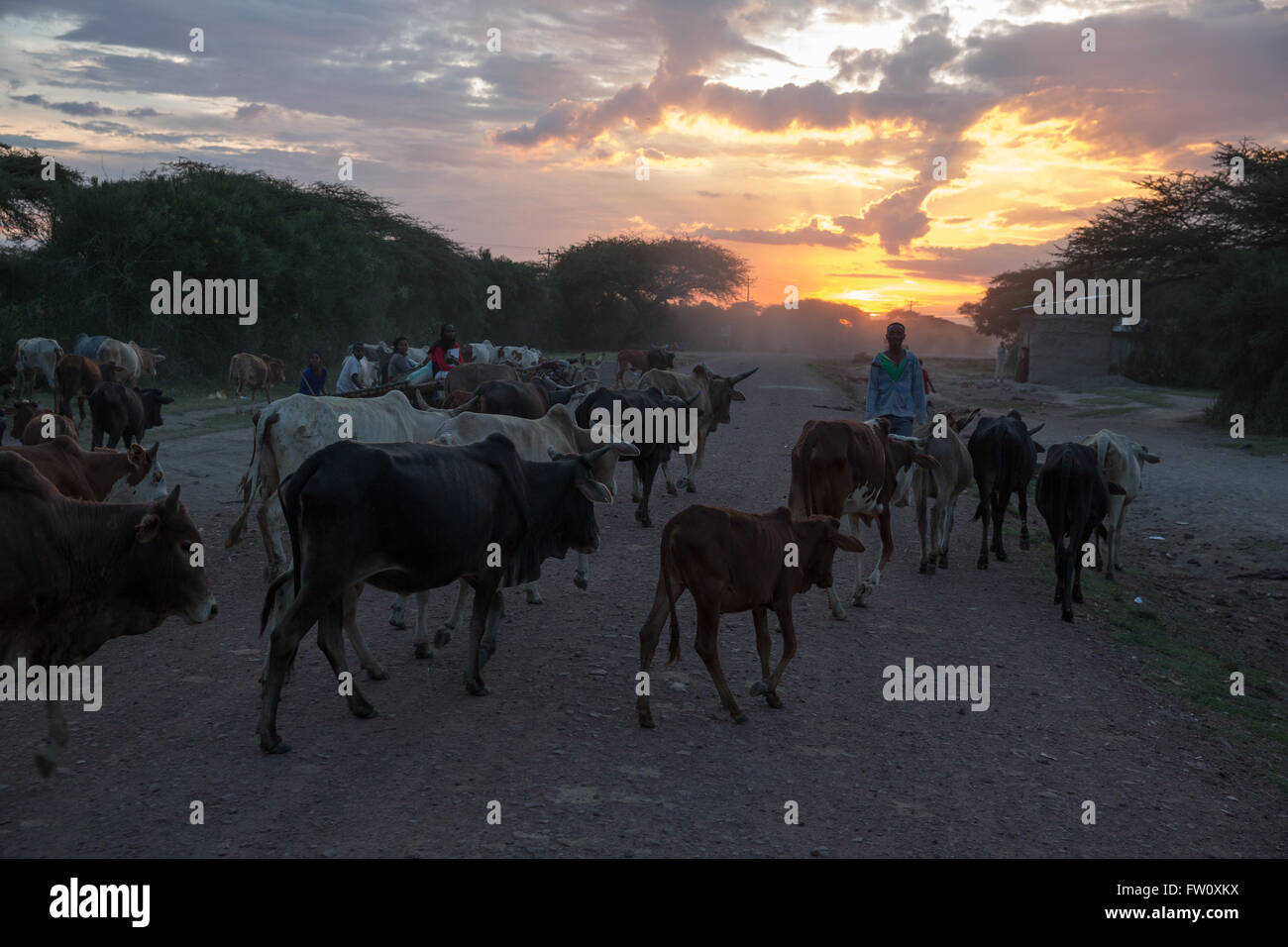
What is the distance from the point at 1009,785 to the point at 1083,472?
467 cm

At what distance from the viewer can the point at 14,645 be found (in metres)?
5.28

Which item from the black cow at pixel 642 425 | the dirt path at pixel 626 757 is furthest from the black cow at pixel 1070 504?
the black cow at pixel 642 425

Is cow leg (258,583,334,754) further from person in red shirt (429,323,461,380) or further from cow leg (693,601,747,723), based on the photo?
person in red shirt (429,323,461,380)

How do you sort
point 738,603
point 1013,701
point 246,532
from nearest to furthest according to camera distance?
point 738,603 → point 1013,701 → point 246,532

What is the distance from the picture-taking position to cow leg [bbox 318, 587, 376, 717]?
595 centimetres

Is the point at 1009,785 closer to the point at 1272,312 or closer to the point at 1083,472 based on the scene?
the point at 1083,472

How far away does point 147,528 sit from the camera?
5512mm

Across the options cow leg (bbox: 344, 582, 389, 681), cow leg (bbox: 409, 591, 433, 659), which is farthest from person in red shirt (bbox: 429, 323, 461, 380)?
cow leg (bbox: 344, 582, 389, 681)

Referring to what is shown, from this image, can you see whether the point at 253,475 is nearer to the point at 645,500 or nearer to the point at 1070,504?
the point at 645,500

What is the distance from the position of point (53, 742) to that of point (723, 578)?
3673 mm

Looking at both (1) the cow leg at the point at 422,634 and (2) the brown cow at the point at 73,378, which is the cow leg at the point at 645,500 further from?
(2) the brown cow at the point at 73,378

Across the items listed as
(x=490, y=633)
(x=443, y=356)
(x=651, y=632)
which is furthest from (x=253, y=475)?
(x=443, y=356)

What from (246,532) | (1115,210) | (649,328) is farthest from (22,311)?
(649,328)

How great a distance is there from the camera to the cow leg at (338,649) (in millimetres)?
5949
